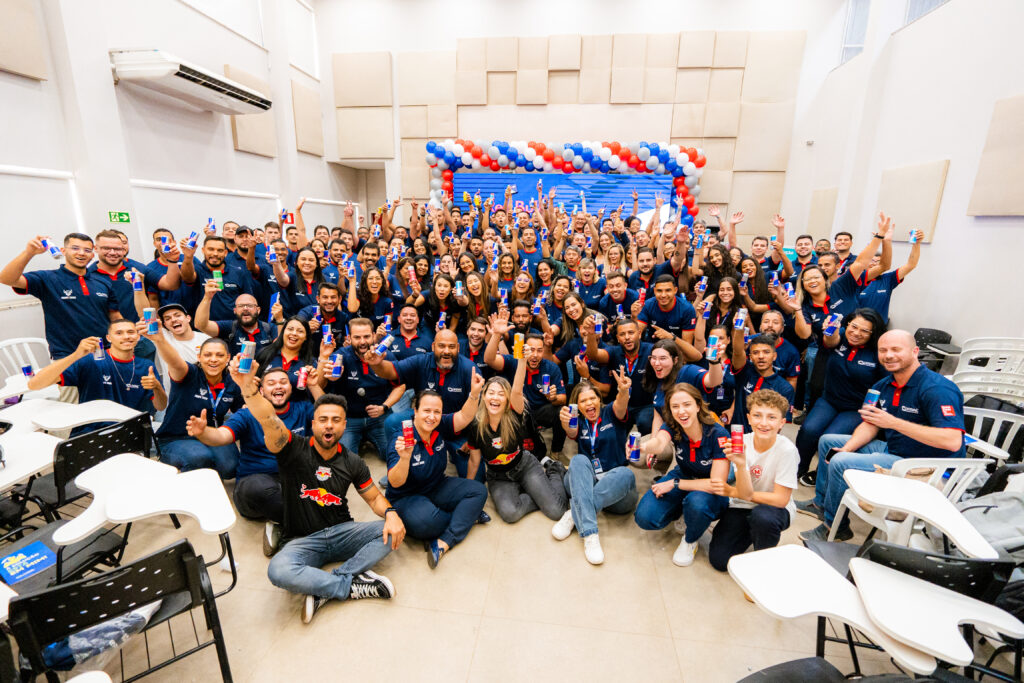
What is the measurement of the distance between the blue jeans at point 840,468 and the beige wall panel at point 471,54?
9.29 meters

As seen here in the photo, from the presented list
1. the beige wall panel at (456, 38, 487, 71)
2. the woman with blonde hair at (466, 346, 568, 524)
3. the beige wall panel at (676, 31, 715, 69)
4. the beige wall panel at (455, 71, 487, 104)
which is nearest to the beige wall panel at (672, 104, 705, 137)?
the beige wall panel at (676, 31, 715, 69)

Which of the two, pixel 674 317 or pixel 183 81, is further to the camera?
pixel 183 81

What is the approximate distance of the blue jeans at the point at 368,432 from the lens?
3643 millimetres

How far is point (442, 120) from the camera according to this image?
376 inches

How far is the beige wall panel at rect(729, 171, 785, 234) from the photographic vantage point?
29.4 ft

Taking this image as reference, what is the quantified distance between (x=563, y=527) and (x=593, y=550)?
0.25 meters

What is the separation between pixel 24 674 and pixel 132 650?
2.02 feet

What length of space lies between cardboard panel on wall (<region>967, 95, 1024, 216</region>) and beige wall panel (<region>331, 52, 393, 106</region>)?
372 inches

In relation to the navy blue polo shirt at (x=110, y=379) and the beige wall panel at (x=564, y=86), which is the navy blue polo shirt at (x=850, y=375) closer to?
the navy blue polo shirt at (x=110, y=379)

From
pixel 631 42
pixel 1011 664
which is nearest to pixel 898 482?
pixel 1011 664

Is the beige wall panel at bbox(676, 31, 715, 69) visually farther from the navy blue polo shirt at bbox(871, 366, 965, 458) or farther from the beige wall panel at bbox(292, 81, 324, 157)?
the navy blue polo shirt at bbox(871, 366, 965, 458)

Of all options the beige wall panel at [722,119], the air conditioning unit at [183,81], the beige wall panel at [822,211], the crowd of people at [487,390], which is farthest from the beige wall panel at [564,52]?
the crowd of people at [487,390]

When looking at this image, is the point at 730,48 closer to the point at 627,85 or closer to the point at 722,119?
the point at 722,119

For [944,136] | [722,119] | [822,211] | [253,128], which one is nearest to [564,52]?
[722,119]
